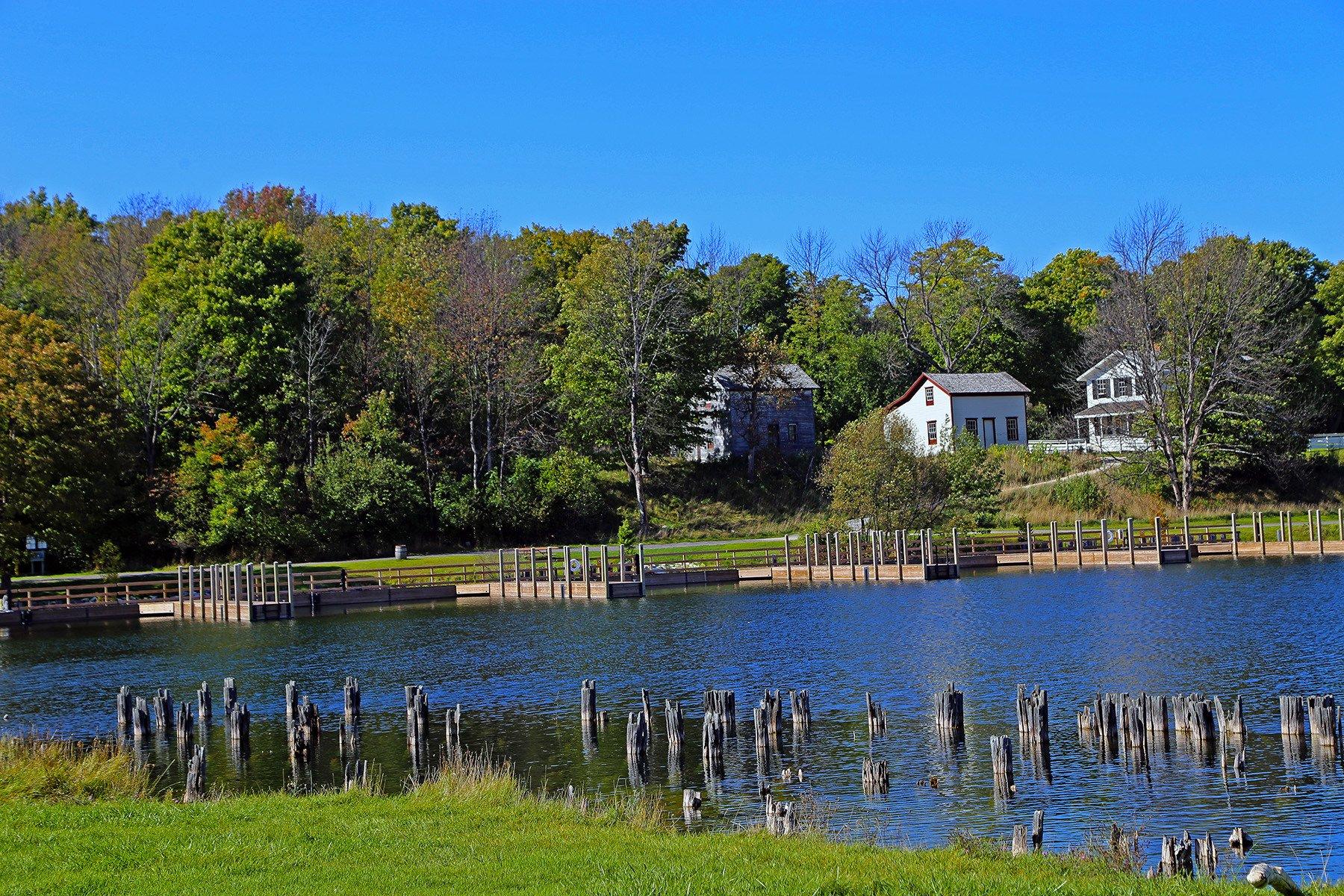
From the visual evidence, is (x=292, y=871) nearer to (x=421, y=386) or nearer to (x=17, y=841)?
(x=17, y=841)

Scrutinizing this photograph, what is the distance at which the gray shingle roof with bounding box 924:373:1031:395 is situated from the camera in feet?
312

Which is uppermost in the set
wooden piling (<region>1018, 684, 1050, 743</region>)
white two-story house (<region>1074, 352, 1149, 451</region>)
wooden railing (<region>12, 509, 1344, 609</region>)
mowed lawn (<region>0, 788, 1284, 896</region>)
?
white two-story house (<region>1074, 352, 1149, 451</region>)

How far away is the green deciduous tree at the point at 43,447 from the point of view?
54688mm

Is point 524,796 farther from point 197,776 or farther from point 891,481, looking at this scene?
point 891,481

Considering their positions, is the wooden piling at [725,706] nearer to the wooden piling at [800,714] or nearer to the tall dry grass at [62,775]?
the wooden piling at [800,714]

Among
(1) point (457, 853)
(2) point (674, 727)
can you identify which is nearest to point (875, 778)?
(2) point (674, 727)

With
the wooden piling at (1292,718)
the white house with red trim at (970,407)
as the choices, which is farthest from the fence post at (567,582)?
the wooden piling at (1292,718)

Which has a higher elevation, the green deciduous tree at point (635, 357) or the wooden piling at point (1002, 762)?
the green deciduous tree at point (635, 357)

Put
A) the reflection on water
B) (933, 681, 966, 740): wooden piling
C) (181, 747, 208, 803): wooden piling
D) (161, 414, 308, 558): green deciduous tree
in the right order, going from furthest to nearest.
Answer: (161, 414, 308, 558): green deciduous tree < (933, 681, 966, 740): wooden piling < (181, 747, 208, 803): wooden piling < the reflection on water

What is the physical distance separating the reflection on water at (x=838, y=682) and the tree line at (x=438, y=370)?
18.3 m

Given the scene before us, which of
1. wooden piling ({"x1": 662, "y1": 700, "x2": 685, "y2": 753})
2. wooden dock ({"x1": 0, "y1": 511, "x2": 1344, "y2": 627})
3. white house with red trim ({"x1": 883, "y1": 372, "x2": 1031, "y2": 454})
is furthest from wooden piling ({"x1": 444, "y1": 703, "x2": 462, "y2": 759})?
white house with red trim ({"x1": 883, "y1": 372, "x2": 1031, "y2": 454})

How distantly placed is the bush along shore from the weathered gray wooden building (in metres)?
76.8

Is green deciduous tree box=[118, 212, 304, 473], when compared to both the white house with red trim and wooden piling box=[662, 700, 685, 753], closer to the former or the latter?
the white house with red trim

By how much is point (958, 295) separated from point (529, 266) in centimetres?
3465
